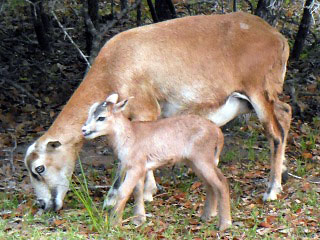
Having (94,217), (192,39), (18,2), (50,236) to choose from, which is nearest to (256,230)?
(94,217)

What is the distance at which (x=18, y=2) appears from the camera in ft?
32.0

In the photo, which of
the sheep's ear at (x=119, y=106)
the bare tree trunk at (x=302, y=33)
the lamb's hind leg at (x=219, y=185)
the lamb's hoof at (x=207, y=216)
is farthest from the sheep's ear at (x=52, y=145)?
A: the bare tree trunk at (x=302, y=33)

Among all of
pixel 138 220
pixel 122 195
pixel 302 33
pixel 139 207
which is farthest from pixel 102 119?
pixel 302 33

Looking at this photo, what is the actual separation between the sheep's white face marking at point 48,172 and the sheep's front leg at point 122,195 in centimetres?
114

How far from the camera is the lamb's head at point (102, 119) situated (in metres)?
6.87

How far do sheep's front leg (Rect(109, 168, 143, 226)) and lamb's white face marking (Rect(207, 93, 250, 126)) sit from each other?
187 centimetres

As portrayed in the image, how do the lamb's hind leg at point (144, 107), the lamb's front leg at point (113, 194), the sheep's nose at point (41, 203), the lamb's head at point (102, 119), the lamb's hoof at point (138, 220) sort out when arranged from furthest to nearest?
1. the lamb's hind leg at point (144, 107)
2. the sheep's nose at point (41, 203)
3. the lamb's front leg at point (113, 194)
4. the lamb's hoof at point (138, 220)
5. the lamb's head at point (102, 119)

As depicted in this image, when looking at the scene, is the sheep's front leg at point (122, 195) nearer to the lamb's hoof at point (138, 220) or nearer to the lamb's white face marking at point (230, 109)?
the lamb's hoof at point (138, 220)

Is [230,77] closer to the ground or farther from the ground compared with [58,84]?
farther from the ground

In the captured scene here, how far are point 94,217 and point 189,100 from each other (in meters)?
2.11

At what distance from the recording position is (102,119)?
693cm

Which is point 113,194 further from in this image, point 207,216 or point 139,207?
point 207,216

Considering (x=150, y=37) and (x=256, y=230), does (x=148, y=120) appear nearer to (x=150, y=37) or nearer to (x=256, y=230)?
(x=150, y=37)

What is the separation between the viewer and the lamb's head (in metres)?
6.87
